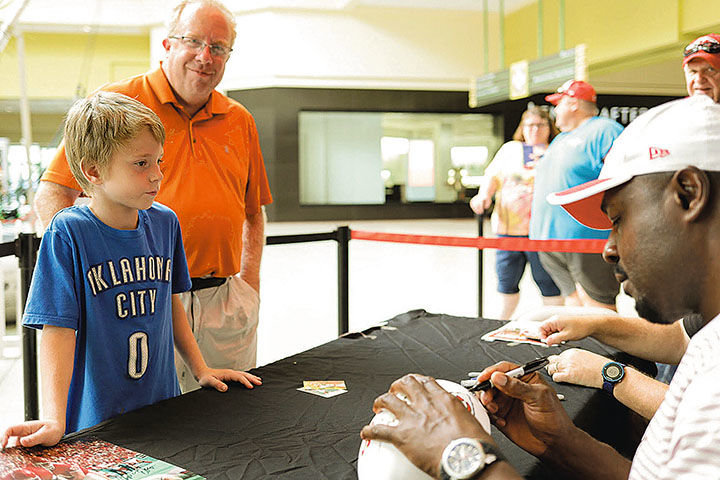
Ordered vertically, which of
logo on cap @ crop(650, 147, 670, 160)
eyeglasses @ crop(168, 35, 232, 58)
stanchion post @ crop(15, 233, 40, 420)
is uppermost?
eyeglasses @ crop(168, 35, 232, 58)

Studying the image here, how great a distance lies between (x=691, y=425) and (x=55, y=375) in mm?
1155

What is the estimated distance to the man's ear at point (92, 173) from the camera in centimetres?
150

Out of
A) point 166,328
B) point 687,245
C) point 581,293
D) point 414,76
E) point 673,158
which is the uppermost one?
point 414,76

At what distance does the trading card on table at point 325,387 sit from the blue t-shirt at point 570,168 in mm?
2673

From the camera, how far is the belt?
2162mm

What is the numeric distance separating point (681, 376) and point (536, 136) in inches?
167

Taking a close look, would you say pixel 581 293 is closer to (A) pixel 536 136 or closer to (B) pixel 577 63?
(A) pixel 536 136

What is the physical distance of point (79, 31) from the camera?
47.1 ft

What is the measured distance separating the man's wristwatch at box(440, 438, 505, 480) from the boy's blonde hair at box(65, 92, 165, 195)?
1.00 metres

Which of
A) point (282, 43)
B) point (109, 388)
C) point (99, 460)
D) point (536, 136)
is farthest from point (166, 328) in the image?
point (282, 43)

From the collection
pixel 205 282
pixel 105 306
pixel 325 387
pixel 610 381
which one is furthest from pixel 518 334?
pixel 105 306

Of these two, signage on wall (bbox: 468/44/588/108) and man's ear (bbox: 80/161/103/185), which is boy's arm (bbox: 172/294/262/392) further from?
signage on wall (bbox: 468/44/588/108)

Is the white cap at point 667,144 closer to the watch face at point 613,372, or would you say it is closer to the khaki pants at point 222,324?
the watch face at point 613,372

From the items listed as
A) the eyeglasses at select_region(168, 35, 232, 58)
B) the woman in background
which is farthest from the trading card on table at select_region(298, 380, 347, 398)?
the woman in background
